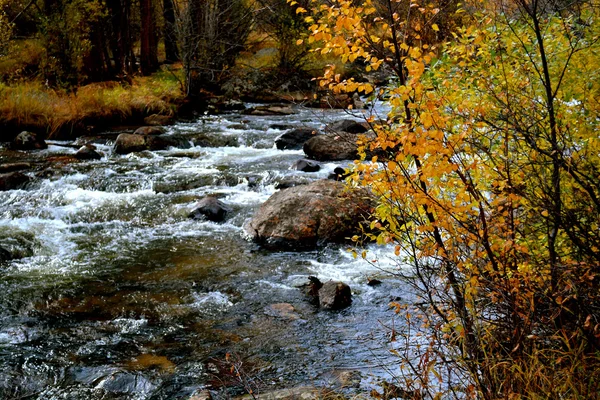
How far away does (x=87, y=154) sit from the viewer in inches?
514

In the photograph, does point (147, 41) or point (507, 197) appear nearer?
point (507, 197)

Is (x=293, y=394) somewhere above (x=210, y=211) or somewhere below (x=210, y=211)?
below

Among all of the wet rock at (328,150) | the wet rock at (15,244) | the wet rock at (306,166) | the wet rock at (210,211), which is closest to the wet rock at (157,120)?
the wet rock at (328,150)

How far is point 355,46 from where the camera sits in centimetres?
339

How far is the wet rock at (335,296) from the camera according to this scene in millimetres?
6496

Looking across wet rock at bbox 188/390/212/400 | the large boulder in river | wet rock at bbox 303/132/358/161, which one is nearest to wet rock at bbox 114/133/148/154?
wet rock at bbox 303/132/358/161

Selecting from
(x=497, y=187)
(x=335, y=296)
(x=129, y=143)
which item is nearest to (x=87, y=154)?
(x=129, y=143)

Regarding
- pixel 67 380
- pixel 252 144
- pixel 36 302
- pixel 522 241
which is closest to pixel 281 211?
pixel 36 302

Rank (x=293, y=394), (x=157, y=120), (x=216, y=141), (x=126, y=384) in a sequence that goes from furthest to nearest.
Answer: (x=157, y=120), (x=216, y=141), (x=126, y=384), (x=293, y=394)

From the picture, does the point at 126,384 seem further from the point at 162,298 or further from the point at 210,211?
the point at 210,211

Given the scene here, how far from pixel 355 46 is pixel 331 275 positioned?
14.4ft

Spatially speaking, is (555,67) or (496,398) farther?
(555,67)

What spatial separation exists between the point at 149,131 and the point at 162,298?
9216 mm

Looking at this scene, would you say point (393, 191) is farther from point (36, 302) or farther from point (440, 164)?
point (36, 302)
